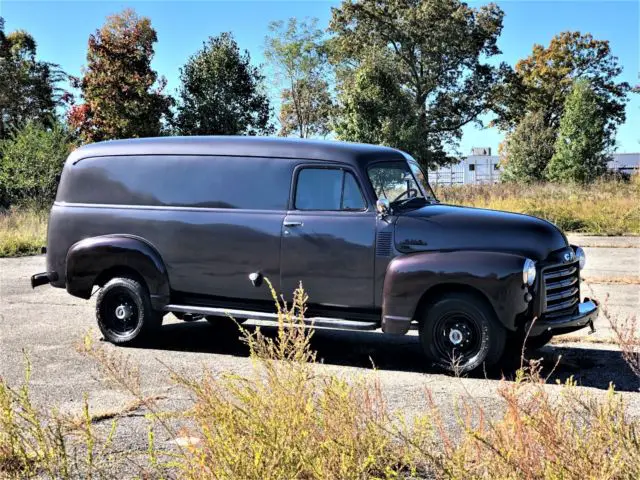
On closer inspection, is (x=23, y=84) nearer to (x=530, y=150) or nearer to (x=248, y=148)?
(x=530, y=150)

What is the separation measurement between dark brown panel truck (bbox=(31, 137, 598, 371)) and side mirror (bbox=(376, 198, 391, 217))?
0.02 meters

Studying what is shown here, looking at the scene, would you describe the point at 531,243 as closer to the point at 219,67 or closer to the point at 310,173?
the point at 310,173

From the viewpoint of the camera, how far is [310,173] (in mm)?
6742

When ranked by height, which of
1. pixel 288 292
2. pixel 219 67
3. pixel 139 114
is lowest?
pixel 288 292

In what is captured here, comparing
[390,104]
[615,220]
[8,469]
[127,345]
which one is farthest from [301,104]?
[8,469]

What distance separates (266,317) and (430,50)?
40.8 metres

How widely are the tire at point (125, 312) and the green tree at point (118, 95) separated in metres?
27.2

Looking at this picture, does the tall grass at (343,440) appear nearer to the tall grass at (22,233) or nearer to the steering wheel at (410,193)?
the steering wheel at (410,193)

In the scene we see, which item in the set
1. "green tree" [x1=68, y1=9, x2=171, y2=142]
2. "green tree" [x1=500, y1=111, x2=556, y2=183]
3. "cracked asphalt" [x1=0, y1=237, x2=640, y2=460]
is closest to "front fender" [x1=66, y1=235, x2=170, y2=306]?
"cracked asphalt" [x1=0, y1=237, x2=640, y2=460]


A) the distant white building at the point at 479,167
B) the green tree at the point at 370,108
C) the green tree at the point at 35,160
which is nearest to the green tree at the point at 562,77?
the distant white building at the point at 479,167

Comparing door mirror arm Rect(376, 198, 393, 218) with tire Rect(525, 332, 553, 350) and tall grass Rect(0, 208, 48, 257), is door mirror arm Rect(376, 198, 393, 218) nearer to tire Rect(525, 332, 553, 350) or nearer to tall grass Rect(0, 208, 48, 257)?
tire Rect(525, 332, 553, 350)

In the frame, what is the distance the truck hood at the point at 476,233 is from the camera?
5.94 meters

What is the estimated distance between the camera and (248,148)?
22.9 ft

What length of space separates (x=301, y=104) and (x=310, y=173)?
46.6m
